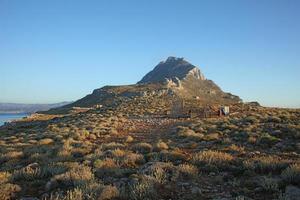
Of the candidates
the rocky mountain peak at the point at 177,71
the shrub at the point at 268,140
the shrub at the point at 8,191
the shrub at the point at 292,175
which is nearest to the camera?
the shrub at the point at 8,191

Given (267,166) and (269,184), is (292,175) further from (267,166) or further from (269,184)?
(267,166)

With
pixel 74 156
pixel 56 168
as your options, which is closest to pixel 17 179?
pixel 56 168

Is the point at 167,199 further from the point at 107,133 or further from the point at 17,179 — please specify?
the point at 107,133

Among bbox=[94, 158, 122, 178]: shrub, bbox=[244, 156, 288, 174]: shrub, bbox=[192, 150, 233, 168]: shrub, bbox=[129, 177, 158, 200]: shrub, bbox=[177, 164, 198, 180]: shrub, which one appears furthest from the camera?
bbox=[192, 150, 233, 168]: shrub

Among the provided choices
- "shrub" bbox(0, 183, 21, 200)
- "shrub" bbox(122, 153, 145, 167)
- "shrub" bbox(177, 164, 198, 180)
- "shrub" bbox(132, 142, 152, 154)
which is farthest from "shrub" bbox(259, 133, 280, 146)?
"shrub" bbox(0, 183, 21, 200)

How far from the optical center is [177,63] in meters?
199

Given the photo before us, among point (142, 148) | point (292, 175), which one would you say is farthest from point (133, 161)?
point (292, 175)

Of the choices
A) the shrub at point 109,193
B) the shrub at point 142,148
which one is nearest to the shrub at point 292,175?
the shrub at point 109,193

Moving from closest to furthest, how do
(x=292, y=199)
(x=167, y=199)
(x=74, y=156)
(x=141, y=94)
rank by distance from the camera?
(x=292, y=199) < (x=167, y=199) < (x=74, y=156) < (x=141, y=94)

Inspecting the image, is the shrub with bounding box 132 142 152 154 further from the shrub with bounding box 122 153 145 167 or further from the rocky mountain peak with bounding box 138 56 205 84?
the rocky mountain peak with bounding box 138 56 205 84

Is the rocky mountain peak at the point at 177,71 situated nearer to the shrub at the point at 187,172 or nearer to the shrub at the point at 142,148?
the shrub at the point at 142,148

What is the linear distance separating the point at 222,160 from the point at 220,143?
672 cm

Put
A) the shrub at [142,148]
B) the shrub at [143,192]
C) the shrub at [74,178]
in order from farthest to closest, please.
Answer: the shrub at [142,148]
the shrub at [74,178]
the shrub at [143,192]

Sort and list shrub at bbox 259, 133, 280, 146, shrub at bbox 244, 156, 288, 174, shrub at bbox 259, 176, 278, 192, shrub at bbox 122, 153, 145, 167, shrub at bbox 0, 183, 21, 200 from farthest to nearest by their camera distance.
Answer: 1. shrub at bbox 259, 133, 280, 146
2. shrub at bbox 122, 153, 145, 167
3. shrub at bbox 244, 156, 288, 174
4. shrub at bbox 0, 183, 21, 200
5. shrub at bbox 259, 176, 278, 192
